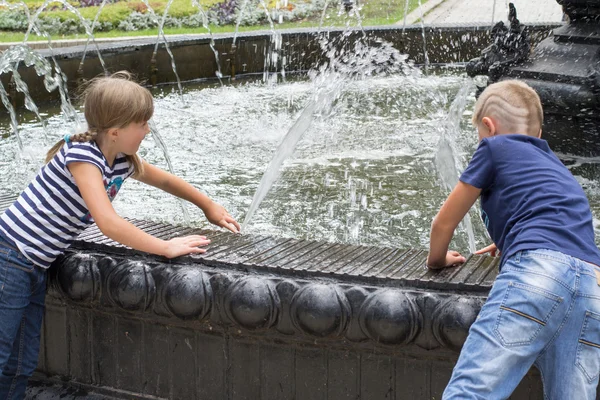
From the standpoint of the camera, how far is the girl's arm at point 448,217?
219 cm

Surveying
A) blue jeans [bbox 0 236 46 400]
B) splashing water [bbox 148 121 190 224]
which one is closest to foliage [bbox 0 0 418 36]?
splashing water [bbox 148 121 190 224]

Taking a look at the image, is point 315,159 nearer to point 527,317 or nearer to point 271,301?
point 271,301

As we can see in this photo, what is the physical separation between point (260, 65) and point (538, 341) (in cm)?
744

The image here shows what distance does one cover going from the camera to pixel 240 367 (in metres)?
2.65

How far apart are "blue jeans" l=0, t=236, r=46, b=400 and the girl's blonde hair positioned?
41 cm

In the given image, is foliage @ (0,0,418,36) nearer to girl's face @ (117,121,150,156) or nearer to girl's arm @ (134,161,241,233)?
girl's arm @ (134,161,241,233)

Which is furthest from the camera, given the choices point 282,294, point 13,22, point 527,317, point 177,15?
point 177,15

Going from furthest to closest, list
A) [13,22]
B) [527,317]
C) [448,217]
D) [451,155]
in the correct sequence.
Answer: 1. [13,22]
2. [451,155]
3. [448,217]
4. [527,317]

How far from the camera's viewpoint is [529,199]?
2105mm

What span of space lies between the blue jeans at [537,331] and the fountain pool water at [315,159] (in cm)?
162

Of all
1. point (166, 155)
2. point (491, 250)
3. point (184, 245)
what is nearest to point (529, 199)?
point (491, 250)

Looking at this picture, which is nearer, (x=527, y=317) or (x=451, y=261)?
(x=527, y=317)

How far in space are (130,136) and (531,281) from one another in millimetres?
1249

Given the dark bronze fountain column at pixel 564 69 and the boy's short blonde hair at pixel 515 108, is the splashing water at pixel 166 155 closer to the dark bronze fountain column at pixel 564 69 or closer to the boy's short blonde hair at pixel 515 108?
the dark bronze fountain column at pixel 564 69
